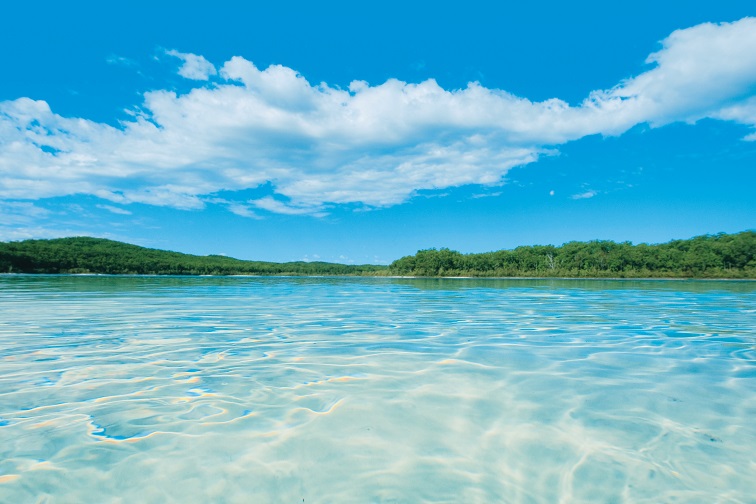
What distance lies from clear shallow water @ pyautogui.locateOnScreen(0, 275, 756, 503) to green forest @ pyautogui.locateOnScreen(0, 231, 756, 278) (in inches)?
3072

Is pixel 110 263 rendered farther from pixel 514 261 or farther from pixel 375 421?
pixel 375 421

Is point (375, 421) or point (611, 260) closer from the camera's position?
point (375, 421)

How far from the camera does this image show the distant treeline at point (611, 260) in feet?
225

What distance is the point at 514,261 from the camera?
92938 mm

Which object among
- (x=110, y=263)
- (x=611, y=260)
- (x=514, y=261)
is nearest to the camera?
(x=611, y=260)

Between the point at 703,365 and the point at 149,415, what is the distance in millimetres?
6264

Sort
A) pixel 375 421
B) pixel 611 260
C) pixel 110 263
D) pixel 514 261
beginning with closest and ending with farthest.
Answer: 1. pixel 375 421
2. pixel 611 260
3. pixel 110 263
4. pixel 514 261

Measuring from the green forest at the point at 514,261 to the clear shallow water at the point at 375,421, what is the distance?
78.0 metres

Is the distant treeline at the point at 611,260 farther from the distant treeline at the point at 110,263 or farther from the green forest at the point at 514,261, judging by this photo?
the distant treeline at the point at 110,263

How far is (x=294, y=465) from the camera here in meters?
2.62

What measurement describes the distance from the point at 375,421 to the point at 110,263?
9925cm

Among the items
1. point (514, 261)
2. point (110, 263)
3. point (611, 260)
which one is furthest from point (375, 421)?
point (110, 263)

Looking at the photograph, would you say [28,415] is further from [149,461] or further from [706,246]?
[706,246]

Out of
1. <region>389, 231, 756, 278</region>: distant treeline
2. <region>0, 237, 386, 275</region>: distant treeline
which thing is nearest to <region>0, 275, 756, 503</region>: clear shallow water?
<region>389, 231, 756, 278</region>: distant treeline
